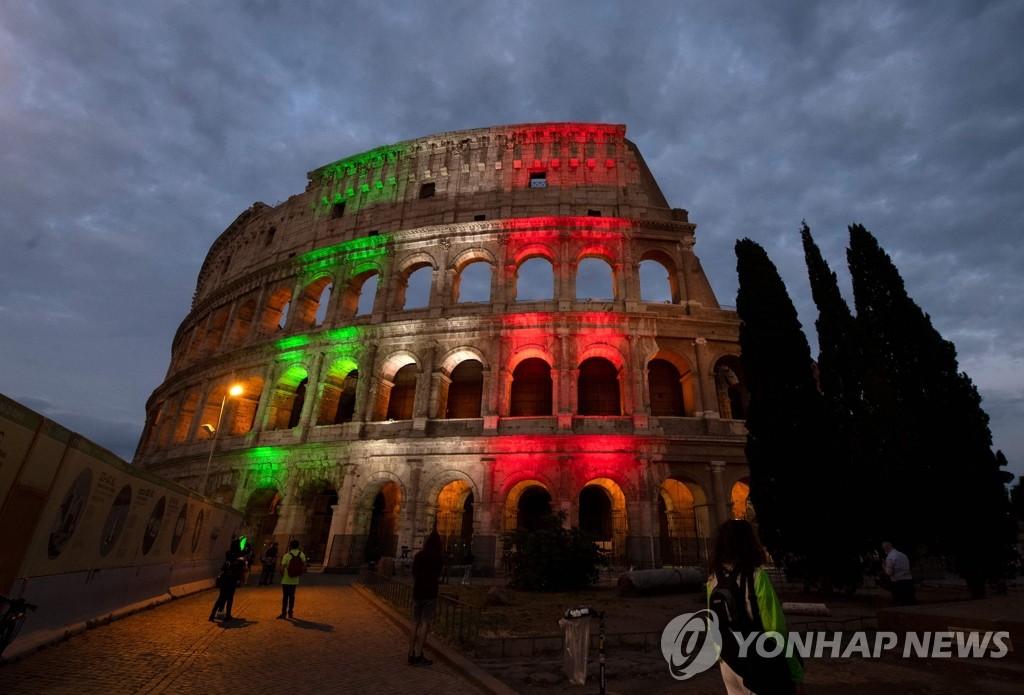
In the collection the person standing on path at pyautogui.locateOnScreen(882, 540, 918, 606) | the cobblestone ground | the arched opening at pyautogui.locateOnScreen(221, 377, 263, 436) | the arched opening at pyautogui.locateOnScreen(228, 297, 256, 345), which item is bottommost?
the cobblestone ground

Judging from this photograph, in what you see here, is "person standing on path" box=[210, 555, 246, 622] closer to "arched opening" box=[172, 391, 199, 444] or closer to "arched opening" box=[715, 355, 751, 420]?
"arched opening" box=[715, 355, 751, 420]

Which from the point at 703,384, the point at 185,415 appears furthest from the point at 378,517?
the point at 703,384

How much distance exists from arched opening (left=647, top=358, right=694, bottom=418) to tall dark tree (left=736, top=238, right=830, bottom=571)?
20.9ft

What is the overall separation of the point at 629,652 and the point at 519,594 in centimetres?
623

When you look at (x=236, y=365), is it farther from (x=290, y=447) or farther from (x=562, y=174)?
(x=562, y=174)

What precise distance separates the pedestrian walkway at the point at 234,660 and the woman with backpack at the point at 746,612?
128 inches

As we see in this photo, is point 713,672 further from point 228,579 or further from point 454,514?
point 454,514

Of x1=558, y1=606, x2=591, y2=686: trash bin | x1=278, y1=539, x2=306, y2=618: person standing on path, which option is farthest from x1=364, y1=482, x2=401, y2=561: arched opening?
x1=558, y1=606, x2=591, y2=686: trash bin

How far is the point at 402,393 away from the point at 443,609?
1509cm

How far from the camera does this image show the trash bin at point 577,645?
215 inches

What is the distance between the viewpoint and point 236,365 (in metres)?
25.4

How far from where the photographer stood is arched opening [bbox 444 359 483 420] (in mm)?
22906

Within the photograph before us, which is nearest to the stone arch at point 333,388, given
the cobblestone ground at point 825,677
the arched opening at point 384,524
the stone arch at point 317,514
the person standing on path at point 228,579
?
the stone arch at point 317,514

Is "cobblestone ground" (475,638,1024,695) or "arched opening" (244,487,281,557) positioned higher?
"arched opening" (244,487,281,557)
